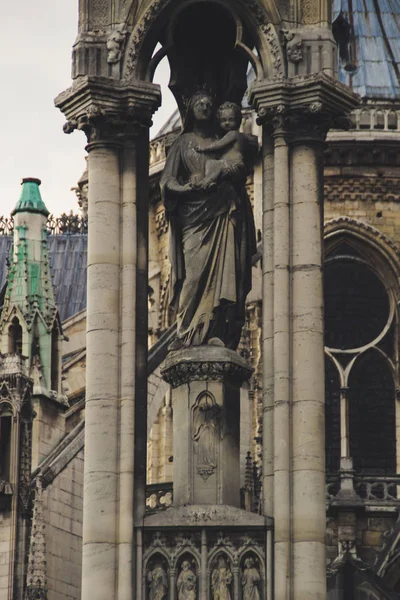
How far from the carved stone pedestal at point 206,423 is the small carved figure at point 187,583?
Result: 1.95 ft

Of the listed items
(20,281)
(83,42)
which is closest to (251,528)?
(83,42)

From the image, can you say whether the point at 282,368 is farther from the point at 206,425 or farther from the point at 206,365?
the point at 206,425

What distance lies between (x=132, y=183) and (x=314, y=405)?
2.36 metres

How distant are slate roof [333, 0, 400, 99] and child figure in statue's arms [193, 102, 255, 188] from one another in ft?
96.2

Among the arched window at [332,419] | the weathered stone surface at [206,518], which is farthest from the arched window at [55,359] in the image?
the weathered stone surface at [206,518]

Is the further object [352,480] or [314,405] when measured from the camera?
[352,480]

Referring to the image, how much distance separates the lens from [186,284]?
2088 cm

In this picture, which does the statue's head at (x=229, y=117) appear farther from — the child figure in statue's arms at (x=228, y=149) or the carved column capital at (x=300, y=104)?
the carved column capital at (x=300, y=104)

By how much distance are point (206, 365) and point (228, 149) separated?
1823 millimetres

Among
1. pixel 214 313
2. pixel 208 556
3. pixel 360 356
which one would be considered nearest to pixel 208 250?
pixel 214 313

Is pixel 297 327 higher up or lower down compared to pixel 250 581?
higher up

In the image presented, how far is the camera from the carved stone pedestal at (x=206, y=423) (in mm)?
20469

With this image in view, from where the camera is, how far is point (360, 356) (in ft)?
166

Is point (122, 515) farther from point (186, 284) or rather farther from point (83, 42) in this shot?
point (83, 42)
